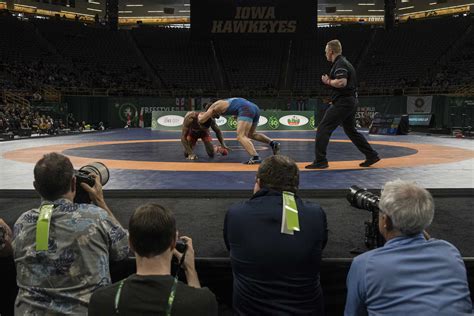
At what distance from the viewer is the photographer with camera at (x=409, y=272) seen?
5.36ft

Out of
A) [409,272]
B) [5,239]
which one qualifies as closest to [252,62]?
[5,239]

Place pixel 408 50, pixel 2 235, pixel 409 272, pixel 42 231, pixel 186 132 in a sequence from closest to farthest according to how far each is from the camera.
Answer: pixel 409 272 < pixel 42 231 < pixel 2 235 < pixel 186 132 < pixel 408 50

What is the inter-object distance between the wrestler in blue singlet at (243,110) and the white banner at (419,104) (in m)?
18.0

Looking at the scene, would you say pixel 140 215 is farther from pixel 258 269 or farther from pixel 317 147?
pixel 317 147

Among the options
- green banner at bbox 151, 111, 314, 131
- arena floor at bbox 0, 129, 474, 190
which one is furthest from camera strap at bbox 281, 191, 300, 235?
green banner at bbox 151, 111, 314, 131

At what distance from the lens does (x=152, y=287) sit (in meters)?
1.53

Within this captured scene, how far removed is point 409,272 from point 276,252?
0.60 metres

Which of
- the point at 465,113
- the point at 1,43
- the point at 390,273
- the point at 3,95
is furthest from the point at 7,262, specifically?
the point at 1,43

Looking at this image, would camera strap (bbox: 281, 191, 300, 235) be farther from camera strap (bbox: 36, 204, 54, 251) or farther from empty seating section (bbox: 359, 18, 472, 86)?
empty seating section (bbox: 359, 18, 472, 86)

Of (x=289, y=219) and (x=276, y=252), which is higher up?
(x=289, y=219)

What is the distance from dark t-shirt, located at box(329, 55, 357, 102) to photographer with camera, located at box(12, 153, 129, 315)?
4.99m

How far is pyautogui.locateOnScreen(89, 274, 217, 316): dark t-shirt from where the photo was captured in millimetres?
1513

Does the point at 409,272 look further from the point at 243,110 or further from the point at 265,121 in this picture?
the point at 265,121

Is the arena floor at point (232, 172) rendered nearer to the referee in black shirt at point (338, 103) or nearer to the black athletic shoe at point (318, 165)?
the black athletic shoe at point (318, 165)
